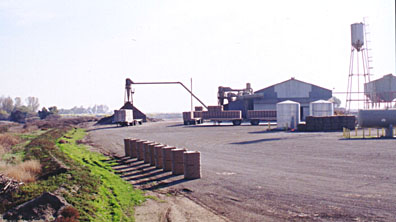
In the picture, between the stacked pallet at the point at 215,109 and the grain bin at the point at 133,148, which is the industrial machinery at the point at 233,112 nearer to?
the stacked pallet at the point at 215,109

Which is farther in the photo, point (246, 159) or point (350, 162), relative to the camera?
point (246, 159)

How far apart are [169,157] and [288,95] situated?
5042 cm

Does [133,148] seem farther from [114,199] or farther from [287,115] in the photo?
[287,115]

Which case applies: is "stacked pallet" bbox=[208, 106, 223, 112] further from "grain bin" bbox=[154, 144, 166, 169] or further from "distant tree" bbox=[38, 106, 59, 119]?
"distant tree" bbox=[38, 106, 59, 119]

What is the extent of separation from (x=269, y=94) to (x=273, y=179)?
52.8 meters

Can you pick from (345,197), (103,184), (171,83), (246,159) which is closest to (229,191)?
(345,197)

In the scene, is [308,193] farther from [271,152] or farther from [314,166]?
[271,152]

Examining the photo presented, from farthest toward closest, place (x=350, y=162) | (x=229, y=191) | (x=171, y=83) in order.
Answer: (x=171, y=83) → (x=350, y=162) → (x=229, y=191)

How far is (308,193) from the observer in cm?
1104

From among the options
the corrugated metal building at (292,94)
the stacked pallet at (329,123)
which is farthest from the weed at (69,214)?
the corrugated metal building at (292,94)

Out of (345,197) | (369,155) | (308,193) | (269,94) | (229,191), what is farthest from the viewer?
(269,94)

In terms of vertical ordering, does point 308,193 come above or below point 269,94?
below

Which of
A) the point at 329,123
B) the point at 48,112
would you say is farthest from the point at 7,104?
the point at 329,123

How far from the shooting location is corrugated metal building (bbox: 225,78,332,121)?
6322 cm
